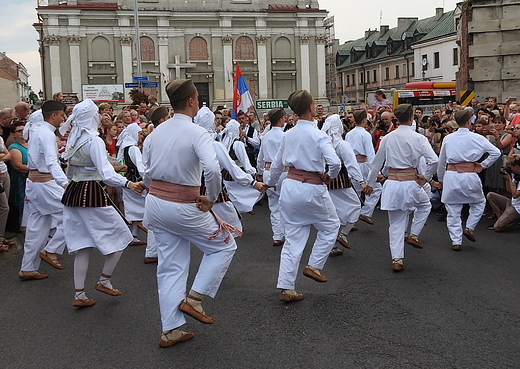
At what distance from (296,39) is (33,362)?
5920 centimetres

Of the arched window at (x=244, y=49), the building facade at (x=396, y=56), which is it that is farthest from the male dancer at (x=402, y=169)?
the arched window at (x=244, y=49)

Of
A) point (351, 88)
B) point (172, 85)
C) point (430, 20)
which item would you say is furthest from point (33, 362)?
point (351, 88)

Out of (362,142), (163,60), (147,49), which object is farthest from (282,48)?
(362,142)

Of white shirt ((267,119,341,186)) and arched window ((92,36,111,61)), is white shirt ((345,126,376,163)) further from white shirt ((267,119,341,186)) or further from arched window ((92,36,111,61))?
arched window ((92,36,111,61))

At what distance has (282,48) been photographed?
202 feet

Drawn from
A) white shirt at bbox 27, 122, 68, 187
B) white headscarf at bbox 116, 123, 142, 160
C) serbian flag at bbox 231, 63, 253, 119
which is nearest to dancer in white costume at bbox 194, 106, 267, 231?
white headscarf at bbox 116, 123, 142, 160

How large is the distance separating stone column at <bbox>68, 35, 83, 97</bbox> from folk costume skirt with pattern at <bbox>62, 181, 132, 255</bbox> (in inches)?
2086

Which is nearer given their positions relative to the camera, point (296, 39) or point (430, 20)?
point (296, 39)

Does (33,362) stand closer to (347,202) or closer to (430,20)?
(347,202)

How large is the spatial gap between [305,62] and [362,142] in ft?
171

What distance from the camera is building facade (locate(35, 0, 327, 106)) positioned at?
5728 cm

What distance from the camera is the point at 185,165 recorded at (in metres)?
5.08

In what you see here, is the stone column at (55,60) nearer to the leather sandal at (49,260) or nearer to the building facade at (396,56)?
→ the building facade at (396,56)

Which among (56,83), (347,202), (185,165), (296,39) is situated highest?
(296,39)
